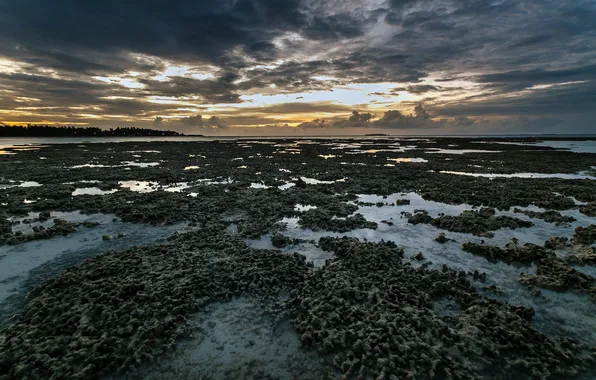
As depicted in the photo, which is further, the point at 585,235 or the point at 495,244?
the point at 585,235

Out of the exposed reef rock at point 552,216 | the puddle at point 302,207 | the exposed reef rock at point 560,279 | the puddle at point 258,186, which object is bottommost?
the puddle at point 258,186

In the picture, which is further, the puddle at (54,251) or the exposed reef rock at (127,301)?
the puddle at (54,251)

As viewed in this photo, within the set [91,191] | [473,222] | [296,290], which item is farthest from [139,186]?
[473,222]

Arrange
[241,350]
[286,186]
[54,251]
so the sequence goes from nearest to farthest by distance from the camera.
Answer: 1. [241,350]
2. [54,251]
3. [286,186]

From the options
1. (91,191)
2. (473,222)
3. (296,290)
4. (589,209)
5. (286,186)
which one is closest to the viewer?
(296,290)

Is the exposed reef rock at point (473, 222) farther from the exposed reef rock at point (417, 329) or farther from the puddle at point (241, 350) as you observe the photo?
the puddle at point (241, 350)

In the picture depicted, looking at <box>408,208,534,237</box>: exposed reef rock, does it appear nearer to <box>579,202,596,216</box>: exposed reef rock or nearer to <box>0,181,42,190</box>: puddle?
<box>579,202,596,216</box>: exposed reef rock

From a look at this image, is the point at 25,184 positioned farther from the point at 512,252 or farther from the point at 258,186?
the point at 512,252

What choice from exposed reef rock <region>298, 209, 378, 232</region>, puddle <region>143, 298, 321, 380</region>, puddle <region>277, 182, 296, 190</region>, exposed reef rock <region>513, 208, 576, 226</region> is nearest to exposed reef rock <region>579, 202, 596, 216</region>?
exposed reef rock <region>513, 208, 576, 226</region>

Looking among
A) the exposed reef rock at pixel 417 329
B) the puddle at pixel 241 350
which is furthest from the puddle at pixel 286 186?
the puddle at pixel 241 350

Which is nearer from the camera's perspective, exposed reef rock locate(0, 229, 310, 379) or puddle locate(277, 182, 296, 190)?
exposed reef rock locate(0, 229, 310, 379)

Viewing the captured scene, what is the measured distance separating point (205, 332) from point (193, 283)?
237 centimetres

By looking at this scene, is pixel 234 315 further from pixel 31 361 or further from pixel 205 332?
pixel 31 361

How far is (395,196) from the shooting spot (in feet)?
77.7
